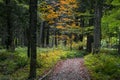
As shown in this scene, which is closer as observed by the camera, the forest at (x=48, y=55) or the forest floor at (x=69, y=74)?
the forest at (x=48, y=55)

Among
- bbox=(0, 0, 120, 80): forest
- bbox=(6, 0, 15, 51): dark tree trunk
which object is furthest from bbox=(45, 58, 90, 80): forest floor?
bbox=(6, 0, 15, 51): dark tree trunk

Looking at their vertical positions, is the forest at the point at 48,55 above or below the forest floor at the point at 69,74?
above

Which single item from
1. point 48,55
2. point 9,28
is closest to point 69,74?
point 9,28

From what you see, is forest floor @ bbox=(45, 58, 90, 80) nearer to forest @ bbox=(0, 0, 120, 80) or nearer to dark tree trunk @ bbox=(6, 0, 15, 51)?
forest @ bbox=(0, 0, 120, 80)

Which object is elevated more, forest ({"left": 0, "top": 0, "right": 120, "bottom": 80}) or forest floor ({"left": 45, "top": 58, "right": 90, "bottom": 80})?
forest ({"left": 0, "top": 0, "right": 120, "bottom": 80})

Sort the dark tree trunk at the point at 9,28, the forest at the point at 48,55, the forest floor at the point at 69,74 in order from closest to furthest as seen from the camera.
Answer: the forest at the point at 48,55 → the forest floor at the point at 69,74 → the dark tree trunk at the point at 9,28

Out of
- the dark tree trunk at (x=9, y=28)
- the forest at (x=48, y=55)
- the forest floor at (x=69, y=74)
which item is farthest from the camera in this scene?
the dark tree trunk at (x=9, y=28)

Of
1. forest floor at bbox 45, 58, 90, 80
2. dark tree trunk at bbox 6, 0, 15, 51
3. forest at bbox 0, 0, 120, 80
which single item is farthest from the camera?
dark tree trunk at bbox 6, 0, 15, 51

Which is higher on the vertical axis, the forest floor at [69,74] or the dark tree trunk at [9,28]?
the dark tree trunk at [9,28]

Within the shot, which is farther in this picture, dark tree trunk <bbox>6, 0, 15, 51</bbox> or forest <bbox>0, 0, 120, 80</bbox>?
dark tree trunk <bbox>6, 0, 15, 51</bbox>

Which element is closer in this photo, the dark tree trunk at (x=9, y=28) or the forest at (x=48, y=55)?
the forest at (x=48, y=55)

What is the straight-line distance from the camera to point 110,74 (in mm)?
15602

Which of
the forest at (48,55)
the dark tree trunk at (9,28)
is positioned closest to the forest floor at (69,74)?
the forest at (48,55)

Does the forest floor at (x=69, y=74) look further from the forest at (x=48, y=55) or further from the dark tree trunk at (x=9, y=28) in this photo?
the dark tree trunk at (x=9, y=28)
